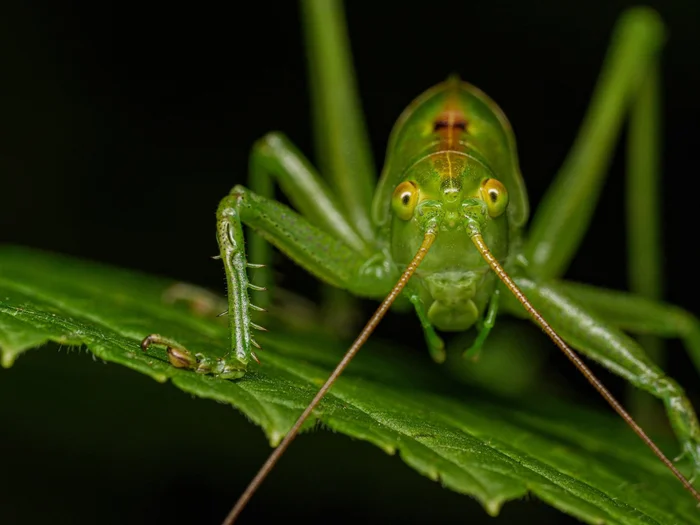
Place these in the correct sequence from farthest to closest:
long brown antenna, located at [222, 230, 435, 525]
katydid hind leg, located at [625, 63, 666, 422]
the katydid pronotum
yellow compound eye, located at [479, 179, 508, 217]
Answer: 1. katydid hind leg, located at [625, 63, 666, 422]
2. yellow compound eye, located at [479, 179, 508, 217]
3. the katydid pronotum
4. long brown antenna, located at [222, 230, 435, 525]

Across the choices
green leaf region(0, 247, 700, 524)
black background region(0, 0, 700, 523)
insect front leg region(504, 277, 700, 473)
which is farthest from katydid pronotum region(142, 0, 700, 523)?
black background region(0, 0, 700, 523)

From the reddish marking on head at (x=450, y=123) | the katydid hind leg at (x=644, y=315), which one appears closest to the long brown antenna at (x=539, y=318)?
the reddish marking on head at (x=450, y=123)

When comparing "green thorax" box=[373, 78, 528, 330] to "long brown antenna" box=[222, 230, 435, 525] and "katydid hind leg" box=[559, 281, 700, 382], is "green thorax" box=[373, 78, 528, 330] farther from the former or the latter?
"katydid hind leg" box=[559, 281, 700, 382]

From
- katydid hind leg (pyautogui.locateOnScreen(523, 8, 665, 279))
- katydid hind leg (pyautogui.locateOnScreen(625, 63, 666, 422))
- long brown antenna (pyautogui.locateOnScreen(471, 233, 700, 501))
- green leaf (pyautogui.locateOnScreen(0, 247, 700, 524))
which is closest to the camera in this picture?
green leaf (pyautogui.locateOnScreen(0, 247, 700, 524))

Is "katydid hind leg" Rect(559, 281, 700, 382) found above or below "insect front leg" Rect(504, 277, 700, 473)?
above

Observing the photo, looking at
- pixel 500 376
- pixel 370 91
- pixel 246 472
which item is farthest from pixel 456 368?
pixel 370 91

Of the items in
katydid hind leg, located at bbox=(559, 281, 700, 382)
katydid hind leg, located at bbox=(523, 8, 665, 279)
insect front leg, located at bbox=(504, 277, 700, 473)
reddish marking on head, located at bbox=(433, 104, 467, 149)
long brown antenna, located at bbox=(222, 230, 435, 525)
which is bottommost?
long brown antenna, located at bbox=(222, 230, 435, 525)

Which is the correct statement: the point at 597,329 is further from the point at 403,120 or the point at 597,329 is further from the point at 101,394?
the point at 101,394
